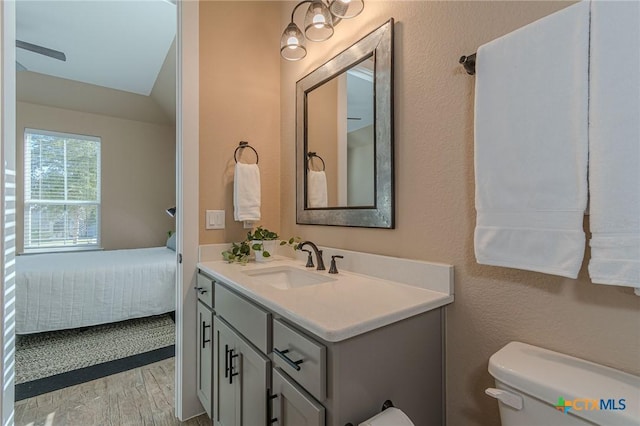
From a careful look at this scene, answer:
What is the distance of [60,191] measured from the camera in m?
4.15

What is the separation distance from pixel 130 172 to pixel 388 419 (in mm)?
5014

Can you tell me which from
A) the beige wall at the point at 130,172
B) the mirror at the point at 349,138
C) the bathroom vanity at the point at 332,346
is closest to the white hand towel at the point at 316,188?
the mirror at the point at 349,138

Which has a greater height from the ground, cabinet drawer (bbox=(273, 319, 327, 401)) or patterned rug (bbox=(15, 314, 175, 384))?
cabinet drawer (bbox=(273, 319, 327, 401))

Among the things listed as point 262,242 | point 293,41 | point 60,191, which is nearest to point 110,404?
point 262,242

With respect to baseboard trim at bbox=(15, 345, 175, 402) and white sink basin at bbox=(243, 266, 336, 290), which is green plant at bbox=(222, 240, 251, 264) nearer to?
white sink basin at bbox=(243, 266, 336, 290)

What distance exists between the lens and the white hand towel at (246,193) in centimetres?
179

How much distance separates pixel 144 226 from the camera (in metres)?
4.66

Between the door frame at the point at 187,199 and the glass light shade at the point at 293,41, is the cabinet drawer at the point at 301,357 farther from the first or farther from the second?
the glass light shade at the point at 293,41

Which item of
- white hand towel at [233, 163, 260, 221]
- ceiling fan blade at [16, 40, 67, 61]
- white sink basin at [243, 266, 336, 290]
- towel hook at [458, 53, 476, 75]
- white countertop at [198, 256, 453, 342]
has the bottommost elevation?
white sink basin at [243, 266, 336, 290]

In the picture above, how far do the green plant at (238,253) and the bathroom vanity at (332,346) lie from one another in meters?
0.28

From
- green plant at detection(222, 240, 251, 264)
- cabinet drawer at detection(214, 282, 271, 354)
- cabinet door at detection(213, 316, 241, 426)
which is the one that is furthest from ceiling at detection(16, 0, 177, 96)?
cabinet door at detection(213, 316, 241, 426)

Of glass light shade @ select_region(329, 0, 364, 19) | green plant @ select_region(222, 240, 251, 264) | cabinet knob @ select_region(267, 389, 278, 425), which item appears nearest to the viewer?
cabinet knob @ select_region(267, 389, 278, 425)

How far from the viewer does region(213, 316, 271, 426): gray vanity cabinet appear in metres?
1.04

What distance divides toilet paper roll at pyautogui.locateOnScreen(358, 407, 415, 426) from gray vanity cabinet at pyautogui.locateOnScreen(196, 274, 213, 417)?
99 cm
